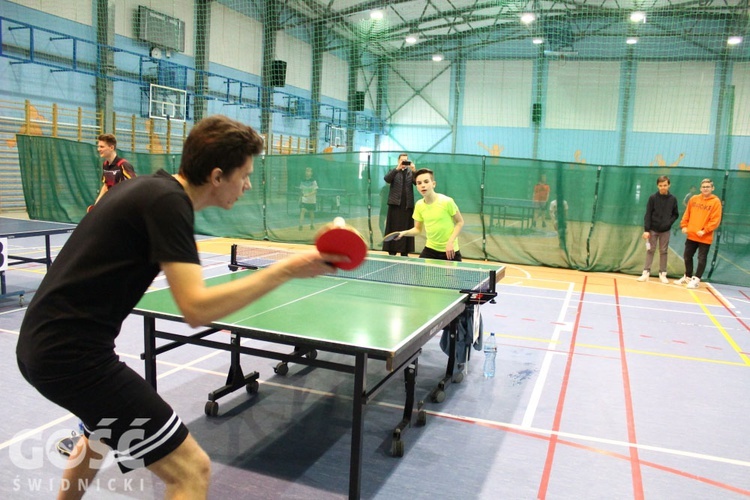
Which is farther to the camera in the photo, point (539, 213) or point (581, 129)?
point (581, 129)

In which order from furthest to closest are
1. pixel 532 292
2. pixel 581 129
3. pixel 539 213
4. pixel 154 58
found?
pixel 581 129 < pixel 154 58 < pixel 539 213 < pixel 532 292

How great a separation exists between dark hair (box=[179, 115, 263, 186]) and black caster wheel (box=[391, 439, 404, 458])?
2080 millimetres

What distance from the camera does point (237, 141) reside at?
1608 millimetres

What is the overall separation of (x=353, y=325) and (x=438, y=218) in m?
2.69

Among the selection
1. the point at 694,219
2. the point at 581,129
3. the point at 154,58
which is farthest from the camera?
the point at 581,129

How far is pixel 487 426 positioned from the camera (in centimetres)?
362

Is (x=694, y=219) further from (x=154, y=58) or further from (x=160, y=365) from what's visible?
(x=154, y=58)

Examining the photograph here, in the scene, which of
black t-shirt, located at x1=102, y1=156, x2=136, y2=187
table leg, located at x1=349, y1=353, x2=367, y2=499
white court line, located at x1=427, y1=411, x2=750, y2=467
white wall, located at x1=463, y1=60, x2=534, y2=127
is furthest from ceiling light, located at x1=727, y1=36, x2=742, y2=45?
table leg, located at x1=349, y1=353, x2=367, y2=499

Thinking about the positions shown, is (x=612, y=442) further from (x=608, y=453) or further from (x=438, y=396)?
(x=438, y=396)

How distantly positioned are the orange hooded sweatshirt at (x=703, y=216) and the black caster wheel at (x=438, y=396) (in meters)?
6.34

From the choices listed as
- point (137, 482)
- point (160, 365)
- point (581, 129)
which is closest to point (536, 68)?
point (581, 129)

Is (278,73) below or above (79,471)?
above

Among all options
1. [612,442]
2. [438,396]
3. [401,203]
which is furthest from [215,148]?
[401,203]

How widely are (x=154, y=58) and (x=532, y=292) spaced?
39.8 ft
